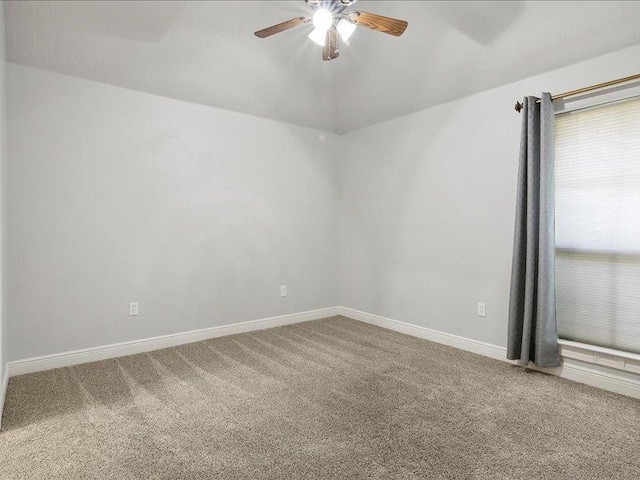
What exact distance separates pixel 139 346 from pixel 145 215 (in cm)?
117

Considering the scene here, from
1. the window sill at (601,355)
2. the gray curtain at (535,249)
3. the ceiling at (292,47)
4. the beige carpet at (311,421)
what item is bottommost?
the beige carpet at (311,421)

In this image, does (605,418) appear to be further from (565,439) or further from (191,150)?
(191,150)

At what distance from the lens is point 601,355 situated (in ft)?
8.57

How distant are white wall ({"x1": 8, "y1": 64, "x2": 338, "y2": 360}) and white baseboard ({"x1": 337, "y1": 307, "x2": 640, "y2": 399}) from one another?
A: 1.33 meters

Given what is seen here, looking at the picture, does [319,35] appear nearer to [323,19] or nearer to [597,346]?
[323,19]

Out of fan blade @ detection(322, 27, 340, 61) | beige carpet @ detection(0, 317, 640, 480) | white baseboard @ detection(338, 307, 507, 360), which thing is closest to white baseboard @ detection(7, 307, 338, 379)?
beige carpet @ detection(0, 317, 640, 480)

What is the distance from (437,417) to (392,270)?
6.90 ft

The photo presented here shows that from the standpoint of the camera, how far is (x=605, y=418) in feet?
7.23

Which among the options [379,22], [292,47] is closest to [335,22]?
[379,22]

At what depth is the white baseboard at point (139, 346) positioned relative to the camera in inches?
113

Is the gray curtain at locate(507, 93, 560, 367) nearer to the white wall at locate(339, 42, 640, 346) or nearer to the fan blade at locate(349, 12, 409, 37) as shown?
the white wall at locate(339, 42, 640, 346)

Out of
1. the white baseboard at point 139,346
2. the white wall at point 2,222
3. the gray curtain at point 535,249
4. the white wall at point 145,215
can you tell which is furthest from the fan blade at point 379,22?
the white baseboard at point 139,346

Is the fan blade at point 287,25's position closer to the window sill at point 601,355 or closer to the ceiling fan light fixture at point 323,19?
the ceiling fan light fixture at point 323,19

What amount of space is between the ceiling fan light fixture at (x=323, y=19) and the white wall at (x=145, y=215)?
6.15 ft
